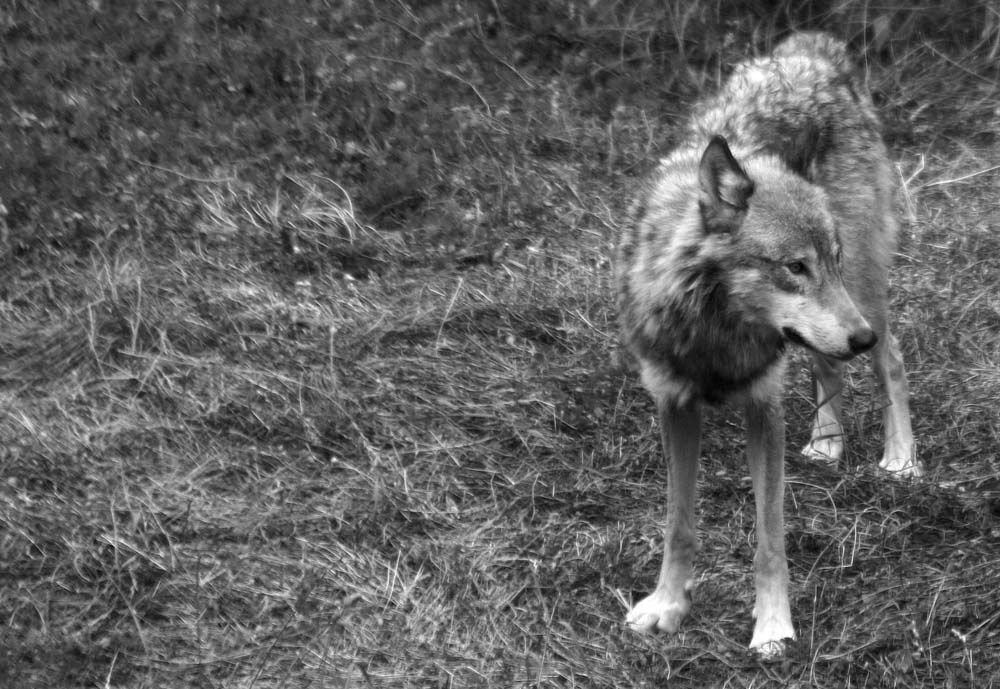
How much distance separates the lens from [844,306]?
4004 millimetres

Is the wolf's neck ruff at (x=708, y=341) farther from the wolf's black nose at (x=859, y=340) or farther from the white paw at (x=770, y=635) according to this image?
the white paw at (x=770, y=635)

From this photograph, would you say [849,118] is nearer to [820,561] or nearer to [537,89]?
[820,561]

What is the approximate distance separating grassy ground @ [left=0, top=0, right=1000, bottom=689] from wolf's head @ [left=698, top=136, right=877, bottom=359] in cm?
110

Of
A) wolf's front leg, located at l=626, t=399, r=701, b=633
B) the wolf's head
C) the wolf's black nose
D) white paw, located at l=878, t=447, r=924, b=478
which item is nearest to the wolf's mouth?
the wolf's head

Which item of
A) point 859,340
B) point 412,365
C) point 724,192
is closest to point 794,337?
point 859,340

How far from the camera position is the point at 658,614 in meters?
4.38

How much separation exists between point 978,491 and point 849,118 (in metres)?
1.67

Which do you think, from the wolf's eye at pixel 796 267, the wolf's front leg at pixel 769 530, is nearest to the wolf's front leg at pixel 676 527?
the wolf's front leg at pixel 769 530

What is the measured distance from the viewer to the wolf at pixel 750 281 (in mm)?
4051

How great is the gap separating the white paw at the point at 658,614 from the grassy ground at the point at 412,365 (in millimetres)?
60

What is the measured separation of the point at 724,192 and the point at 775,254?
273 millimetres

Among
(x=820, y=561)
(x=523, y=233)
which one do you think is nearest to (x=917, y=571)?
(x=820, y=561)

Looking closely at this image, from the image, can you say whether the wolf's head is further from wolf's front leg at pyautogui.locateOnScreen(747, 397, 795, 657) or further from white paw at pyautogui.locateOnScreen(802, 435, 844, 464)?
white paw at pyautogui.locateOnScreen(802, 435, 844, 464)

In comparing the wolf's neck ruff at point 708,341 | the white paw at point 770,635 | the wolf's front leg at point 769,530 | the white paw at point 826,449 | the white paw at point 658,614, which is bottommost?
the white paw at point 826,449
